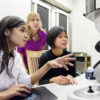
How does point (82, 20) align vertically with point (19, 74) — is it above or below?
above

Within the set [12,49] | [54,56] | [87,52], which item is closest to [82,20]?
[87,52]

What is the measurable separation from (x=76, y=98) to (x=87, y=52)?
4.26 metres

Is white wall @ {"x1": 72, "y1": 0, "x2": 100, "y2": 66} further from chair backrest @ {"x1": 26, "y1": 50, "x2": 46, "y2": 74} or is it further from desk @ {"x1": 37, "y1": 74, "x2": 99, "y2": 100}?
desk @ {"x1": 37, "y1": 74, "x2": 99, "y2": 100}

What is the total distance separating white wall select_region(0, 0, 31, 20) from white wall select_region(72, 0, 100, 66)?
2.21m

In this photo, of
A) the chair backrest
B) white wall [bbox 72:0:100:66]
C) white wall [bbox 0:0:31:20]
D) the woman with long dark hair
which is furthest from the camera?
white wall [bbox 72:0:100:66]

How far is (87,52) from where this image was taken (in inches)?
181

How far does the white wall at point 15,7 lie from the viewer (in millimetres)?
2439

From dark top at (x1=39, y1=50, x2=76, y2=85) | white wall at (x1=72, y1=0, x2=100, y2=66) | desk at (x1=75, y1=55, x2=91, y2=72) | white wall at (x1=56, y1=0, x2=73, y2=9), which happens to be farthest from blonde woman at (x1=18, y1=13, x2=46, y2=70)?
white wall at (x1=72, y1=0, x2=100, y2=66)

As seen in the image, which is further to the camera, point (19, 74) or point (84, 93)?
point (19, 74)

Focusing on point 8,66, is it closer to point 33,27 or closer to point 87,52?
point 33,27

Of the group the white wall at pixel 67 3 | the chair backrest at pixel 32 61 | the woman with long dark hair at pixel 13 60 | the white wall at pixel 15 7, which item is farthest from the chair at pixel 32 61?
the white wall at pixel 67 3

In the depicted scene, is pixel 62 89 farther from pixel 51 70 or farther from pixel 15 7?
pixel 15 7

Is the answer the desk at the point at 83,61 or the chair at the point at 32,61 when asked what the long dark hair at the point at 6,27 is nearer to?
the chair at the point at 32,61

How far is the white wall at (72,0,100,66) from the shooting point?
457cm
